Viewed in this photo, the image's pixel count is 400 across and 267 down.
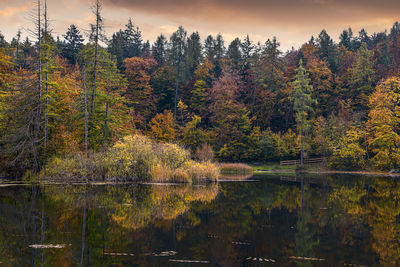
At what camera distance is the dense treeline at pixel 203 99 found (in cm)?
3536

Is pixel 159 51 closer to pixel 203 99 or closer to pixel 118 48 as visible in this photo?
pixel 118 48

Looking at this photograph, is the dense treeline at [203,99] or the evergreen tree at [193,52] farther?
the evergreen tree at [193,52]

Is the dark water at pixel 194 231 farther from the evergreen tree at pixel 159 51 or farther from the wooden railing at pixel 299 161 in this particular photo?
the evergreen tree at pixel 159 51

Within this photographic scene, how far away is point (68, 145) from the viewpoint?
35.2m

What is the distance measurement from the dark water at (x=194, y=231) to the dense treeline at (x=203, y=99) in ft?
51.6

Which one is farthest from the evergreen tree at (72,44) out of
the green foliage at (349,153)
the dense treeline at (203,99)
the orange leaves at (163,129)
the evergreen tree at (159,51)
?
the green foliage at (349,153)

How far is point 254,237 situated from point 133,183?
1995cm

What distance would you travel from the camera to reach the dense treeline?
1392 inches

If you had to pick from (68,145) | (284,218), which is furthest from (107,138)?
(284,218)

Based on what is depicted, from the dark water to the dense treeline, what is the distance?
15.7 meters

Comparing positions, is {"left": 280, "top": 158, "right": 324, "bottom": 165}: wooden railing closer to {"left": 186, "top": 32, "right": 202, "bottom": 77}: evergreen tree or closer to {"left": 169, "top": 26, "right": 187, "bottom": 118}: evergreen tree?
{"left": 169, "top": 26, "right": 187, "bottom": 118}: evergreen tree

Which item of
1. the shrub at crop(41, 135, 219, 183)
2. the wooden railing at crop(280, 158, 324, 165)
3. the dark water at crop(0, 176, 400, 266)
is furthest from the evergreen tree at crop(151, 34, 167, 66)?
the dark water at crop(0, 176, 400, 266)

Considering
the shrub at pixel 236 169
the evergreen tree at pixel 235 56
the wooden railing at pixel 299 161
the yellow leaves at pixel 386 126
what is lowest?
the shrub at pixel 236 169

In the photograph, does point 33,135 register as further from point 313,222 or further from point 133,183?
point 313,222
